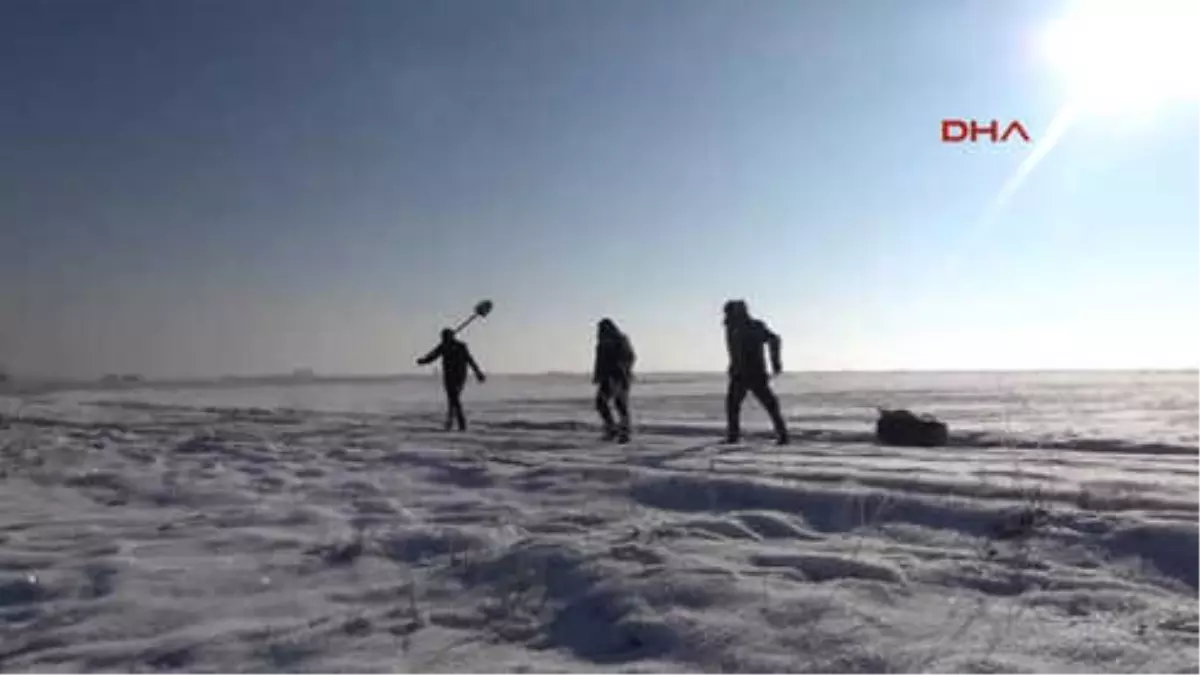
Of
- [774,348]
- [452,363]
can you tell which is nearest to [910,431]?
[774,348]

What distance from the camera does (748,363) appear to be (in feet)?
44.1

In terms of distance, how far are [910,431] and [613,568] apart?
9362mm

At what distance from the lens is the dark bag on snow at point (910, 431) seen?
43.4 feet

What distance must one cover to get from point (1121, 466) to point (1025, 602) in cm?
634

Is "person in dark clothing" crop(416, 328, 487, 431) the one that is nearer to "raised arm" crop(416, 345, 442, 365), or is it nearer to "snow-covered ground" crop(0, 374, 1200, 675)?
"raised arm" crop(416, 345, 442, 365)

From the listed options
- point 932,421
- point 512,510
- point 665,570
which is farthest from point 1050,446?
point 665,570

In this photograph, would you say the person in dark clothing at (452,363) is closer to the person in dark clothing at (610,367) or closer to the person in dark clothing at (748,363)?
the person in dark clothing at (610,367)

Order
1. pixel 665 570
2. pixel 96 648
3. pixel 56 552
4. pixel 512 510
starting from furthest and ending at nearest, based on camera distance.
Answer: pixel 512 510, pixel 56 552, pixel 665 570, pixel 96 648

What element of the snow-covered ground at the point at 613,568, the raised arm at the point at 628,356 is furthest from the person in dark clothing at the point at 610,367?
the snow-covered ground at the point at 613,568

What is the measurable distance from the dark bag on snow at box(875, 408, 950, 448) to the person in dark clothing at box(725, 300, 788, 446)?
5.33 feet

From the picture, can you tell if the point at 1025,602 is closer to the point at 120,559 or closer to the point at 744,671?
the point at 744,671

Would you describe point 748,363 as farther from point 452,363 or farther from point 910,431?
point 452,363

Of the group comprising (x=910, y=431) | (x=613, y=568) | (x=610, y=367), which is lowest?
(x=613, y=568)

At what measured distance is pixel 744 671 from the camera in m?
3.74
